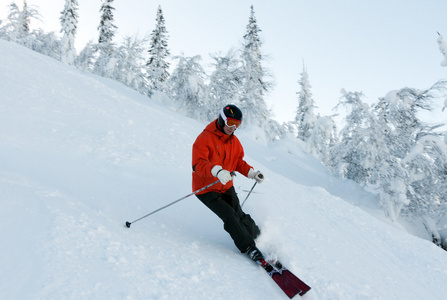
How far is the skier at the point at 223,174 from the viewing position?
11.5 feet

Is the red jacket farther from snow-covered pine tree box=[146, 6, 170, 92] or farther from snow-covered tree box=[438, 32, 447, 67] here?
snow-covered pine tree box=[146, 6, 170, 92]

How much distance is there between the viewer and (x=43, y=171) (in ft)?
15.6

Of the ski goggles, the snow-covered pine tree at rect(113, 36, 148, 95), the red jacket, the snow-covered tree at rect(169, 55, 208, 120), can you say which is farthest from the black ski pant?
the snow-covered pine tree at rect(113, 36, 148, 95)

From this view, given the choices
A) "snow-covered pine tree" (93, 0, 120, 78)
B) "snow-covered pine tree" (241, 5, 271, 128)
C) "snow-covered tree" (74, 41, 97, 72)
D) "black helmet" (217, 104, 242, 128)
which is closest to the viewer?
"black helmet" (217, 104, 242, 128)

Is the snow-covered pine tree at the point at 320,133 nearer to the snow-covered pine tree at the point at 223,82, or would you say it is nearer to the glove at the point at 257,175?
the snow-covered pine tree at the point at 223,82

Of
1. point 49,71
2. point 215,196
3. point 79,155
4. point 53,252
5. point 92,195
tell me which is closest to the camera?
point 53,252

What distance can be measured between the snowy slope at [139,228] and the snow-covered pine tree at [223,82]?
12496mm

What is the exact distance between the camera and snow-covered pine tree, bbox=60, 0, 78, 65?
28828 mm

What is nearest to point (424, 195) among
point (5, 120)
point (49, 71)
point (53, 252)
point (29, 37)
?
point (53, 252)

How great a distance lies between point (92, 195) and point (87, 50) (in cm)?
3446

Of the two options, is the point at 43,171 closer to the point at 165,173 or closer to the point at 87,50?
the point at 165,173

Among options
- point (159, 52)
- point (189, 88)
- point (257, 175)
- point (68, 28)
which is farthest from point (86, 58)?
point (257, 175)

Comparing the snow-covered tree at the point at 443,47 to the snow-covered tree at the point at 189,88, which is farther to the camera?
the snow-covered tree at the point at 189,88

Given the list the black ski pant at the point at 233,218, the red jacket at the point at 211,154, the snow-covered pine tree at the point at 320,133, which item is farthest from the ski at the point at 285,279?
the snow-covered pine tree at the point at 320,133
